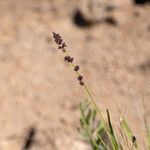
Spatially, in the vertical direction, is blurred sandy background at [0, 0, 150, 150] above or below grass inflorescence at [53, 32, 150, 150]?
above

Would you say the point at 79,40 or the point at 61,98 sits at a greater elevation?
the point at 79,40

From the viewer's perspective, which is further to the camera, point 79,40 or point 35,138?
point 79,40

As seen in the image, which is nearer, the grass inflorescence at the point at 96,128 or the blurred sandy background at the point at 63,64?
the grass inflorescence at the point at 96,128

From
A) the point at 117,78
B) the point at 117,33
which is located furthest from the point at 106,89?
the point at 117,33

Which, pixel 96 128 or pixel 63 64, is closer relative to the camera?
pixel 96 128

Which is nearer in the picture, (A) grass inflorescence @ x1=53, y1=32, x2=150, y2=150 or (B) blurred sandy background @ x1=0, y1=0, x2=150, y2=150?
(A) grass inflorescence @ x1=53, y1=32, x2=150, y2=150

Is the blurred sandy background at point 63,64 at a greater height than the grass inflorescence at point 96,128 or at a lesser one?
greater

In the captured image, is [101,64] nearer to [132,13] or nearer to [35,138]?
[132,13]

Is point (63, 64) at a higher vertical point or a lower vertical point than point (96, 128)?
higher
